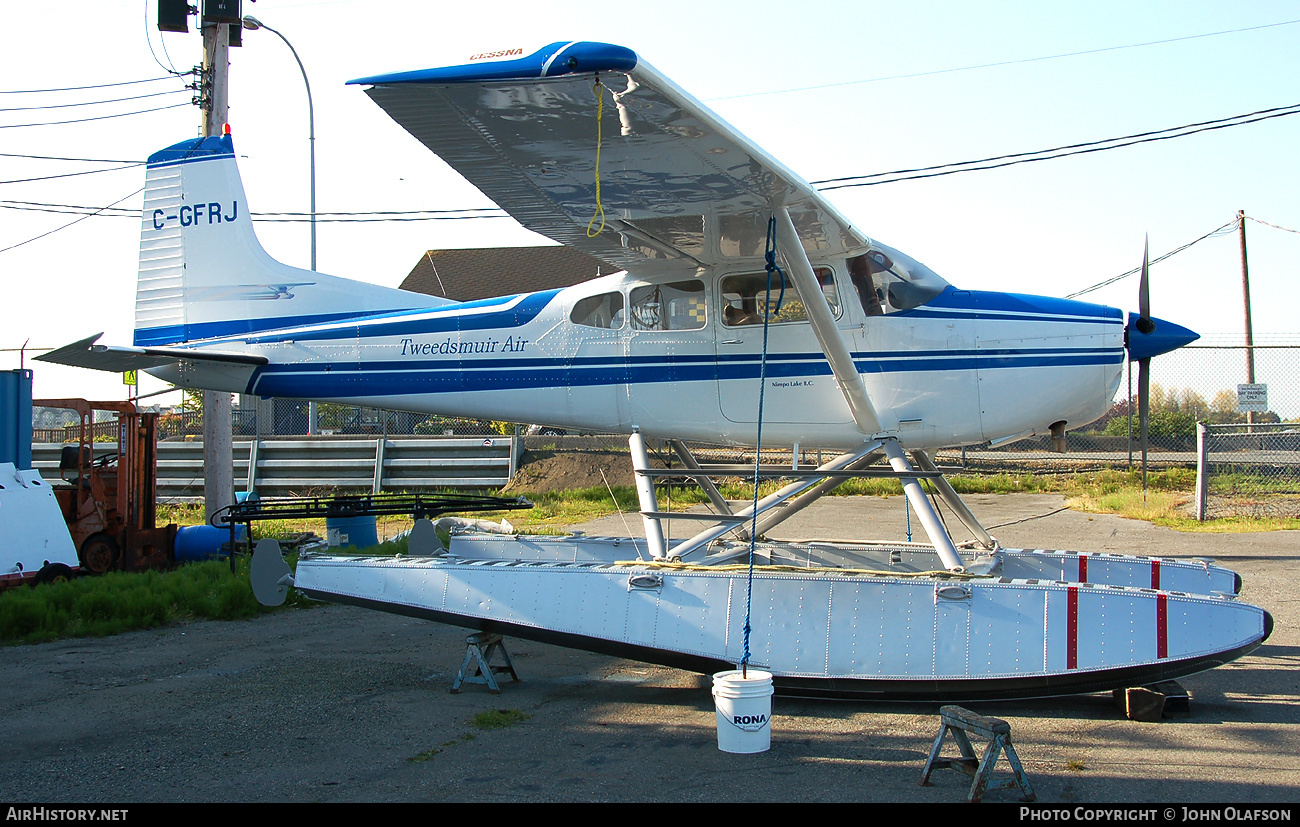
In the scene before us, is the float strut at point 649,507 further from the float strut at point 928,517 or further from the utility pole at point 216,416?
the utility pole at point 216,416

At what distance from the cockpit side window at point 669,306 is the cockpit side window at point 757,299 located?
0.69ft

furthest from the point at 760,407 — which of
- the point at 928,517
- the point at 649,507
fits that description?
the point at 928,517

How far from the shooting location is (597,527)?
13.9 m

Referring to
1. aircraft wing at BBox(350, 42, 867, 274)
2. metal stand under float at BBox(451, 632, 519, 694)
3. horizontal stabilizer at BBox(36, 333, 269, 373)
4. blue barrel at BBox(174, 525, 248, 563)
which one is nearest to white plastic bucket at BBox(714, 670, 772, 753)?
metal stand under float at BBox(451, 632, 519, 694)

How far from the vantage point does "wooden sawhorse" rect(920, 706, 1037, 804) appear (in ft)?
12.3

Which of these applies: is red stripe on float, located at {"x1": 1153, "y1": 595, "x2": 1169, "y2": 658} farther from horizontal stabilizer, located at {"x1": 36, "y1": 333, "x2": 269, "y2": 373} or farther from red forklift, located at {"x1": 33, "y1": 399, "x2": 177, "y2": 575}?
red forklift, located at {"x1": 33, "y1": 399, "x2": 177, "y2": 575}

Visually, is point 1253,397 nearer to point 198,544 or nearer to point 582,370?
point 582,370

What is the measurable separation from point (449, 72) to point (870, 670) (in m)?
3.91

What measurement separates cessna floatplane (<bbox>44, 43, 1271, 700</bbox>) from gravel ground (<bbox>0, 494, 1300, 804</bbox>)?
1.32 ft

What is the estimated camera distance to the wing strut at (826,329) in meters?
5.95

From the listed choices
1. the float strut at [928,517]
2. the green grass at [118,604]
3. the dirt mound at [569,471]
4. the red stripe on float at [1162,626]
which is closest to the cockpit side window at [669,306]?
the float strut at [928,517]

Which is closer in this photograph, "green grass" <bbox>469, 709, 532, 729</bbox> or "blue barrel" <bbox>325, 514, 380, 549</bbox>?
"green grass" <bbox>469, 709, 532, 729</bbox>

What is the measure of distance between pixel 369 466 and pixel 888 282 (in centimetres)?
1440
